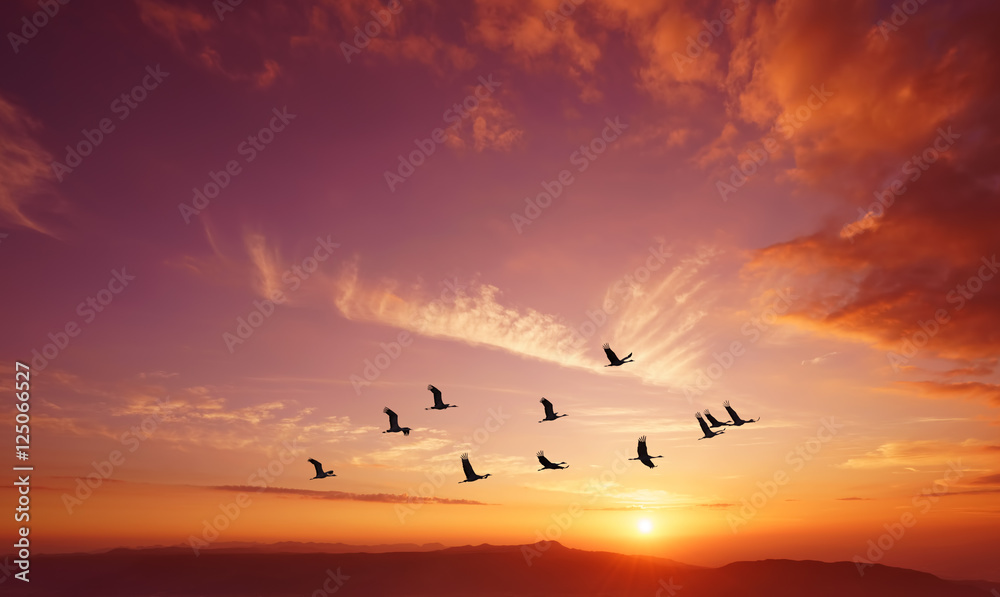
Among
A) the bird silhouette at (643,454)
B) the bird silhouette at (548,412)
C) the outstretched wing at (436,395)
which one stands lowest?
the bird silhouette at (643,454)

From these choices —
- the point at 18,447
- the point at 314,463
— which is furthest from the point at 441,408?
the point at 18,447

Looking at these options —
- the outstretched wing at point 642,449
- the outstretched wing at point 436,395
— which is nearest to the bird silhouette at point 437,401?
the outstretched wing at point 436,395

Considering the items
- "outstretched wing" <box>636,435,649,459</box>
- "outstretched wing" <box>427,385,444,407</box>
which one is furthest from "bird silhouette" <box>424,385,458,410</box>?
"outstretched wing" <box>636,435,649,459</box>

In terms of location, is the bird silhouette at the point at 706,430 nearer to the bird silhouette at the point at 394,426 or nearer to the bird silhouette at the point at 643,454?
the bird silhouette at the point at 643,454

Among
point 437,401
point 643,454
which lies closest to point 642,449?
point 643,454

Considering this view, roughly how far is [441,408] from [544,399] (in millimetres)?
9867

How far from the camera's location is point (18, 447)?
4569cm

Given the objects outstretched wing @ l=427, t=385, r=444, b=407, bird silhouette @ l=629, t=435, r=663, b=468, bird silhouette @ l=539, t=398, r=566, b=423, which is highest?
outstretched wing @ l=427, t=385, r=444, b=407

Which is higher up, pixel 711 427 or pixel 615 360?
pixel 615 360

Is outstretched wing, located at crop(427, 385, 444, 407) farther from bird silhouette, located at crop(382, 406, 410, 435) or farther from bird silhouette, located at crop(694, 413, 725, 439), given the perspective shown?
bird silhouette, located at crop(694, 413, 725, 439)

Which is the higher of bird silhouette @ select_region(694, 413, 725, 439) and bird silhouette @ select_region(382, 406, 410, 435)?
bird silhouette @ select_region(382, 406, 410, 435)

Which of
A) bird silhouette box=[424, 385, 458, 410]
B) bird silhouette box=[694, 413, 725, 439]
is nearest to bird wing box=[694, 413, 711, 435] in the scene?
bird silhouette box=[694, 413, 725, 439]

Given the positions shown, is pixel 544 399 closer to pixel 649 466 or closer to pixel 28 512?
pixel 649 466

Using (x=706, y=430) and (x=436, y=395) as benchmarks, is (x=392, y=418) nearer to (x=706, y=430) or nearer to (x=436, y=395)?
(x=436, y=395)
